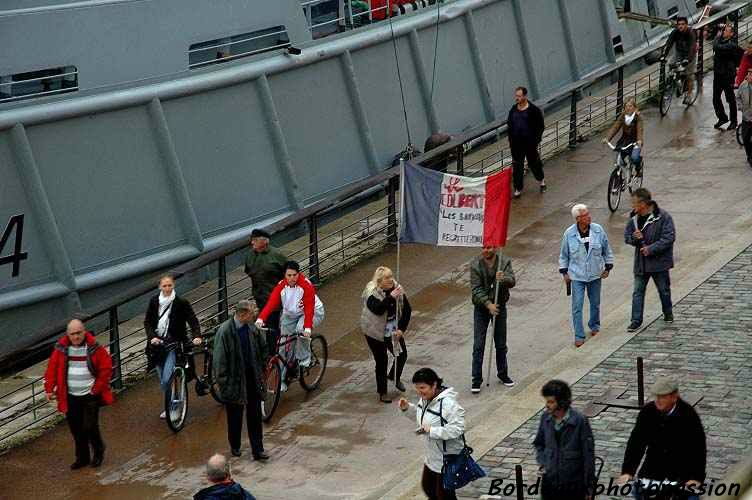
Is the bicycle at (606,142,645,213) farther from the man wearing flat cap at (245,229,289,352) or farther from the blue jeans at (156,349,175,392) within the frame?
→ the blue jeans at (156,349,175,392)

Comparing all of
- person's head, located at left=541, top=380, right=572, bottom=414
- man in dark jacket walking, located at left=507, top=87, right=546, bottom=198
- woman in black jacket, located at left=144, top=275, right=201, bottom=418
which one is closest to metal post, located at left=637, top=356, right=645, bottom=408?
person's head, located at left=541, top=380, right=572, bottom=414

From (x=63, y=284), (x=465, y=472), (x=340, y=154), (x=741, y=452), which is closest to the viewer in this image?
(x=465, y=472)

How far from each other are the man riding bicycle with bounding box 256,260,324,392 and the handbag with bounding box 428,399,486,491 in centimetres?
428

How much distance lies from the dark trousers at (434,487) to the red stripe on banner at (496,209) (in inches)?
158

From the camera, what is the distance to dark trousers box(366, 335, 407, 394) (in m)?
14.9

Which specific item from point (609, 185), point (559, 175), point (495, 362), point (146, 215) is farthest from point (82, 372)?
point (559, 175)

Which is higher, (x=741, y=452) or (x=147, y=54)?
(x=147, y=54)

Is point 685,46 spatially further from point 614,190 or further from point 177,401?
point 177,401

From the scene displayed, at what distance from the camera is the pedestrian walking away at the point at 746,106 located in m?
21.7

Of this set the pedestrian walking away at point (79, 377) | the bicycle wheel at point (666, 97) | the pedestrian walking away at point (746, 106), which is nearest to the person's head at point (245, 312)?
the pedestrian walking away at point (79, 377)

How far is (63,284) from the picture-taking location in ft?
60.6

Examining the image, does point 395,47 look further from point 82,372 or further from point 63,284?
point 82,372

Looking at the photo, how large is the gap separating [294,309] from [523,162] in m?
7.51

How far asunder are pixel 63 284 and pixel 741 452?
29.7 ft
